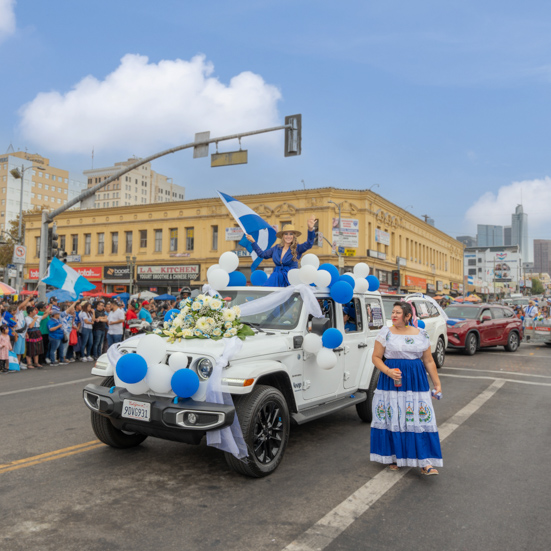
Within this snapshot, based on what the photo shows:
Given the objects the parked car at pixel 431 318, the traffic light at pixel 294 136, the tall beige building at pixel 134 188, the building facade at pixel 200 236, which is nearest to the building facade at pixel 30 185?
the tall beige building at pixel 134 188

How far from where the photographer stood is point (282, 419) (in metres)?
Result: 4.96

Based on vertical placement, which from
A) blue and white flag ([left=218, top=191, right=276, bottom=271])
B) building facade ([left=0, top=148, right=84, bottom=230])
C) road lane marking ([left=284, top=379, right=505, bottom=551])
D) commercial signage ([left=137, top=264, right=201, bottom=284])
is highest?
building facade ([left=0, top=148, right=84, bottom=230])

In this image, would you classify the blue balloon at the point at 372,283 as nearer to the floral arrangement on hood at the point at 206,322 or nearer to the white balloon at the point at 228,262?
the white balloon at the point at 228,262

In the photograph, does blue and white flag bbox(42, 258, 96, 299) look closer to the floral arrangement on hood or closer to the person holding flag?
the person holding flag

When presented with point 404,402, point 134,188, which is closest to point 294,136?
point 404,402

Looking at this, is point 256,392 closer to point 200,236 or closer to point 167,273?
point 200,236

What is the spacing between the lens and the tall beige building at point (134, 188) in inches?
5335

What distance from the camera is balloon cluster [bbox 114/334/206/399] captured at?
14.2ft

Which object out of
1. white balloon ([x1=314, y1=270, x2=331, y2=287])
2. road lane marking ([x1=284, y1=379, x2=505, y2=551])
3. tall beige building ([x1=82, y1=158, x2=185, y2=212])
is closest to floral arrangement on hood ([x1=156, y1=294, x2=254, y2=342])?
white balloon ([x1=314, y1=270, x2=331, y2=287])

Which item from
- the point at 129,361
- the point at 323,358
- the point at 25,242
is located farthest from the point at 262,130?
the point at 25,242

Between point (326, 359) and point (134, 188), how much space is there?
143m

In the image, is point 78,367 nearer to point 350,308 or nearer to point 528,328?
point 350,308

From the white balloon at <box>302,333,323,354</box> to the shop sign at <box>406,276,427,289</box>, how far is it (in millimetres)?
43557

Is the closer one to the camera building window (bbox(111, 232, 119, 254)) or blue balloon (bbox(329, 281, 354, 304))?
blue balloon (bbox(329, 281, 354, 304))
